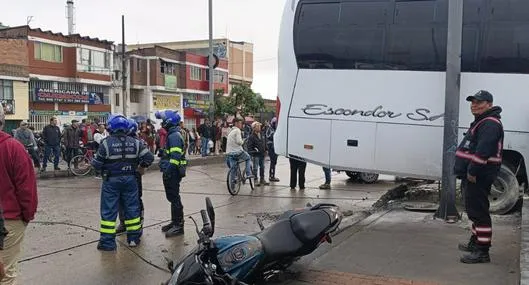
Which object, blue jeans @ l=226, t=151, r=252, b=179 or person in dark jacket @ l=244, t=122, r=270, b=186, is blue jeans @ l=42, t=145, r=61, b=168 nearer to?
person in dark jacket @ l=244, t=122, r=270, b=186

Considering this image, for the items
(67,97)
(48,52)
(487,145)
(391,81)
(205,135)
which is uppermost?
(48,52)

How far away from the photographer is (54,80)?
149 ft

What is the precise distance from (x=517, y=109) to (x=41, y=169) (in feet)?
→ 46.6

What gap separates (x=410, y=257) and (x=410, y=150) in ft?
9.23

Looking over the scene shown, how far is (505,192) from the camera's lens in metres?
8.47

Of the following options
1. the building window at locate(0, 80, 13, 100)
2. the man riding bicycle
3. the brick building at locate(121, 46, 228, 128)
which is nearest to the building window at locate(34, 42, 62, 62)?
the building window at locate(0, 80, 13, 100)

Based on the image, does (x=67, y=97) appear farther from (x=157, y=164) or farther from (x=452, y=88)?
(x=452, y=88)

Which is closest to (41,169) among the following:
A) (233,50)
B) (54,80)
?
(54,80)

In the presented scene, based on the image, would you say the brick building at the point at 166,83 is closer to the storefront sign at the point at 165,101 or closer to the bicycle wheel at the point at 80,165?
the storefront sign at the point at 165,101

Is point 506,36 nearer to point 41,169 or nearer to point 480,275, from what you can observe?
point 480,275

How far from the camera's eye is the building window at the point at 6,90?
39156mm

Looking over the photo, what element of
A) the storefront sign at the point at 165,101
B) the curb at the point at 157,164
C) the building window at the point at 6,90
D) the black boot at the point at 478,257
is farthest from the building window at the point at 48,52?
the black boot at the point at 478,257

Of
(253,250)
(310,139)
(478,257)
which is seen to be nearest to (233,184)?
(310,139)

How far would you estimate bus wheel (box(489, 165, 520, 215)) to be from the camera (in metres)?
8.38
